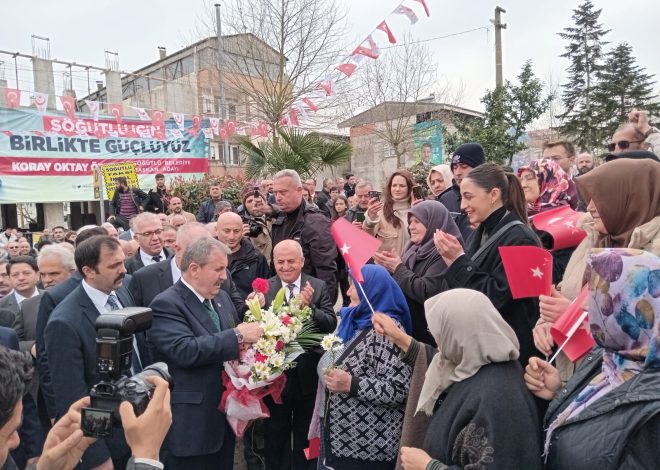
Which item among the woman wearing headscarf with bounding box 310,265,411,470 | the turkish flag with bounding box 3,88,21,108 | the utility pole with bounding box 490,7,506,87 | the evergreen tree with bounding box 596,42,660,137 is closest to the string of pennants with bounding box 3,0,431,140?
the turkish flag with bounding box 3,88,21,108

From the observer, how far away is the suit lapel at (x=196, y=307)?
3016 millimetres

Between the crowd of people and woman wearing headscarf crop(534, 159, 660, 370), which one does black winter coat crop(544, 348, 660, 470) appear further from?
woman wearing headscarf crop(534, 159, 660, 370)

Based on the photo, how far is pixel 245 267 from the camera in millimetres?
4789

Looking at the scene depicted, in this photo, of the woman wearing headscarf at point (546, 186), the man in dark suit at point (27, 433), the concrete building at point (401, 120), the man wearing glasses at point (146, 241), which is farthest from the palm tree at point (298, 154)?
the concrete building at point (401, 120)

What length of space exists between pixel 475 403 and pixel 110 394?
51.4 inches

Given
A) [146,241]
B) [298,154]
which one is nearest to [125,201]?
[298,154]

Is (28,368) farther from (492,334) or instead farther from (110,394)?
(492,334)

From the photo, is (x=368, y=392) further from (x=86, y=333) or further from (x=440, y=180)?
(x=440, y=180)

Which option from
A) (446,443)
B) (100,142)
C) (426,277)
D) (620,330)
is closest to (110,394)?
(446,443)

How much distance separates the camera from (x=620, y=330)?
1.49 metres

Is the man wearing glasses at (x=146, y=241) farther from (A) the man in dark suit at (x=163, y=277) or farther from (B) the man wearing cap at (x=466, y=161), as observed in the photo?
(B) the man wearing cap at (x=466, y=161)

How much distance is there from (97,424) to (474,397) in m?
1.34

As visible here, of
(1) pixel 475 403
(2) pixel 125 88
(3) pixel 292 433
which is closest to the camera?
(1) pixel 475 403

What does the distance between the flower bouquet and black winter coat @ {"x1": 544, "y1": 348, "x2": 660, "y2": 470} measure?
5.55 feet
